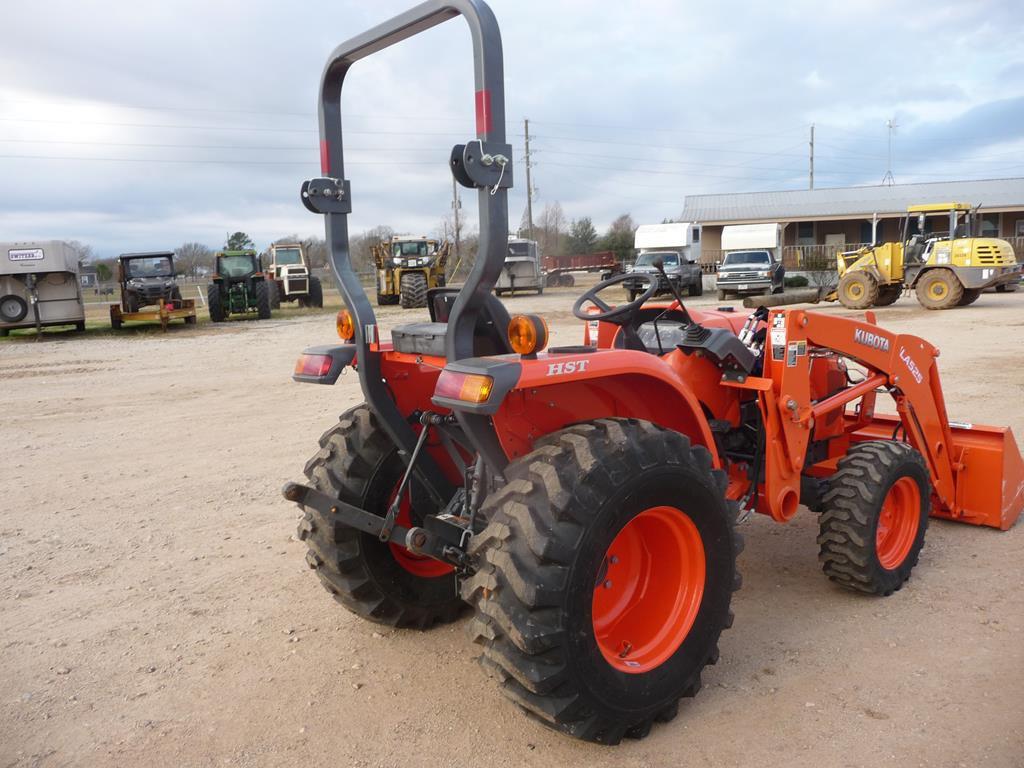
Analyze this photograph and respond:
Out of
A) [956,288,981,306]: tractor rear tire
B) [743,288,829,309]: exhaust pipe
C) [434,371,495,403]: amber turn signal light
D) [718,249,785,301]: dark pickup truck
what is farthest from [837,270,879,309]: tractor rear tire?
[434,371,495,403]: amber turn signal light

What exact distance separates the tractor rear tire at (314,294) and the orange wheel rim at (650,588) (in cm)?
2667

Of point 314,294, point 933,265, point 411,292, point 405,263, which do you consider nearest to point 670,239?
point 405,263

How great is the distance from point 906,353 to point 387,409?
296 centimetres

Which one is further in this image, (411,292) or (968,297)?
(411,292)

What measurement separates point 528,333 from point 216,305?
22.5 m

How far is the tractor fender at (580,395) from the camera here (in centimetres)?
261

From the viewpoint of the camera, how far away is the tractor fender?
2.61 m

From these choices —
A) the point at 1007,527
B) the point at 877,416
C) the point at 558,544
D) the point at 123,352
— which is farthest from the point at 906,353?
the point at 123,352

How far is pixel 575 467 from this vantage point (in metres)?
2.64

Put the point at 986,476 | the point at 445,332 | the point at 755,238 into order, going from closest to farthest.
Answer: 1. the point at 445,332
2. the point at 986,476
3. the point at 755,238

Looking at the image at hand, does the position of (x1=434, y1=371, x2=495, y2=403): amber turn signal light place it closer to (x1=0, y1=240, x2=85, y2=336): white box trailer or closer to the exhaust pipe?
the exhaust pipe

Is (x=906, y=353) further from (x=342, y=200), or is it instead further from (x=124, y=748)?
(x=124, y=748)

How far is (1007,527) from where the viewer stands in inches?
187

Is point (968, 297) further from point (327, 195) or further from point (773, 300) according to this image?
point (327, 195)
